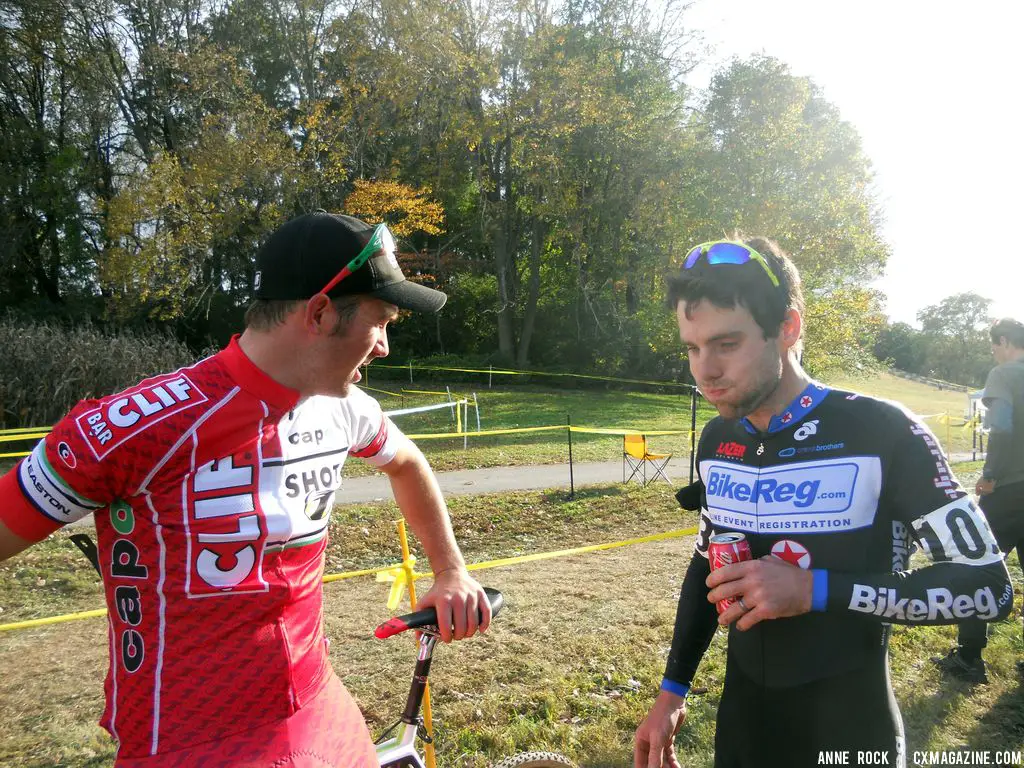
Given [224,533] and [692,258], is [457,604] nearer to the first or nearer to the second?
[224,533]

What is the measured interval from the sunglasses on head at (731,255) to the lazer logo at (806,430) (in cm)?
42

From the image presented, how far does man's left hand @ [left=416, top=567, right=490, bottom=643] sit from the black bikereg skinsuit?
2.76 ft

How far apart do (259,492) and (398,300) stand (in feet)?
2.10

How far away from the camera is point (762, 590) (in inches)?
62.9

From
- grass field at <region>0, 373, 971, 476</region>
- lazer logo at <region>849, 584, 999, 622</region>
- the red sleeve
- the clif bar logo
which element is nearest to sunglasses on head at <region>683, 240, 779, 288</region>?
the clif bar logo

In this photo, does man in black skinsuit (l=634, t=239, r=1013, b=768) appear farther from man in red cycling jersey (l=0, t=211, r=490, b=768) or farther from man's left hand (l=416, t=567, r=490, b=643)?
man in red cycling jersey (l=0, t=211, r=490, b=768)

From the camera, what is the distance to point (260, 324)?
178cm

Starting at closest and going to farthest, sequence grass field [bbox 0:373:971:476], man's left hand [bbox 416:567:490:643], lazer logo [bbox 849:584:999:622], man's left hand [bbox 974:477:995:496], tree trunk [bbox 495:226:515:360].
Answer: lazer logo [bbox 849:584:999:622]
man's left hand [bbox 416:567:490:643]
man's left hand [bbox 974:477:995:496]
grass field [bbox 0:373:971:476]
tree trunk [bbox 495:226:515:360]

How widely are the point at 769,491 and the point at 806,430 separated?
212 mm

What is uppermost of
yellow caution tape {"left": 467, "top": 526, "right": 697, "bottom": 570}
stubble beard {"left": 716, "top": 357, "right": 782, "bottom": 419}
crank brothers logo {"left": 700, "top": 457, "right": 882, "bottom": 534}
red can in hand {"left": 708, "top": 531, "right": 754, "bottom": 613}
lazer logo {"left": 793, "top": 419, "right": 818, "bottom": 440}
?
stubble beard {"left": 716, "top": 357, "right": 782, "bottom": 419}

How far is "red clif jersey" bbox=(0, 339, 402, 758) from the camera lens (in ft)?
4.92

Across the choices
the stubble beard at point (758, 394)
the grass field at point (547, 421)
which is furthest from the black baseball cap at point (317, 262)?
the grass field at point (547, 421)

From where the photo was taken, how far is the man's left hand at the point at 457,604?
2.08 meters

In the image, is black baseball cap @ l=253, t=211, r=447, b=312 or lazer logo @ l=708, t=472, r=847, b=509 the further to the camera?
lazer logo @ l=708, t=472, r=847, b=509
